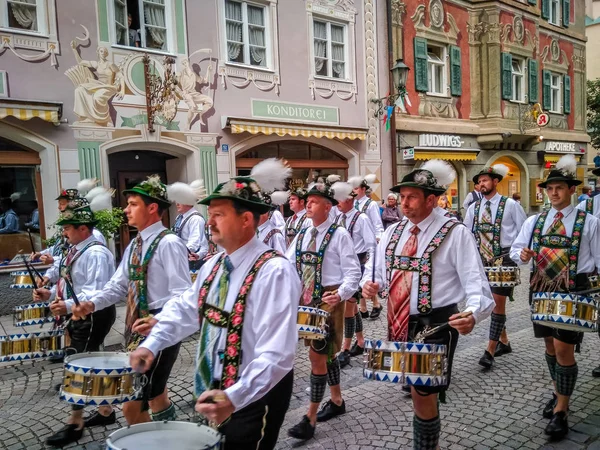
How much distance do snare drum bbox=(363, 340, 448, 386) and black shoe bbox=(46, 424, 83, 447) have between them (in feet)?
8.70

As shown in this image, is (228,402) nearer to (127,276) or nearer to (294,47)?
(127,276)

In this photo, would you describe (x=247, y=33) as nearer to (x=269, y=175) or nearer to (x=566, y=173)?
(x=566, y=173)

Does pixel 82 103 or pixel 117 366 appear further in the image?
pixel 82 103

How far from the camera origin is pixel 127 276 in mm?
3746

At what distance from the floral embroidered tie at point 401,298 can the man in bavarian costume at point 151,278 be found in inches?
57.9

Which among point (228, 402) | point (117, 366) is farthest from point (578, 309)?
point (117, 366)

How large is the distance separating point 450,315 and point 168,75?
9.07 m

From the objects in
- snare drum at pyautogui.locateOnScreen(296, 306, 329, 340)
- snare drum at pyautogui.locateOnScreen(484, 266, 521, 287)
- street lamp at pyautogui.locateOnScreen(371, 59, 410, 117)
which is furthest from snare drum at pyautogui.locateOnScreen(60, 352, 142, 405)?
street lamp at pyautogui.locateOnScreen(371, 59, 410, 117)

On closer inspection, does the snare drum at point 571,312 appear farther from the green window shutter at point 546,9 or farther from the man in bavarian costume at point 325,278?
the green window shutter at point 546,9

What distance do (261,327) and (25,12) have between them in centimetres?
971

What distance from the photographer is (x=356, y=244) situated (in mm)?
7504

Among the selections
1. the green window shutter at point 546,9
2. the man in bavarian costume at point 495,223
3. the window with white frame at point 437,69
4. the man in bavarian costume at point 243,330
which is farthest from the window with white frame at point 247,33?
the green window shutter at point 546,9

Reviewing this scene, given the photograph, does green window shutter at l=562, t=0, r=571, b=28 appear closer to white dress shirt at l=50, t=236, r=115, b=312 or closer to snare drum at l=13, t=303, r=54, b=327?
white dress shirt at l=50, t=236, r=115, b=312

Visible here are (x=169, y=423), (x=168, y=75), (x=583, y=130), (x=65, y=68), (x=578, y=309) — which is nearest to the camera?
(x=169, y=423)
